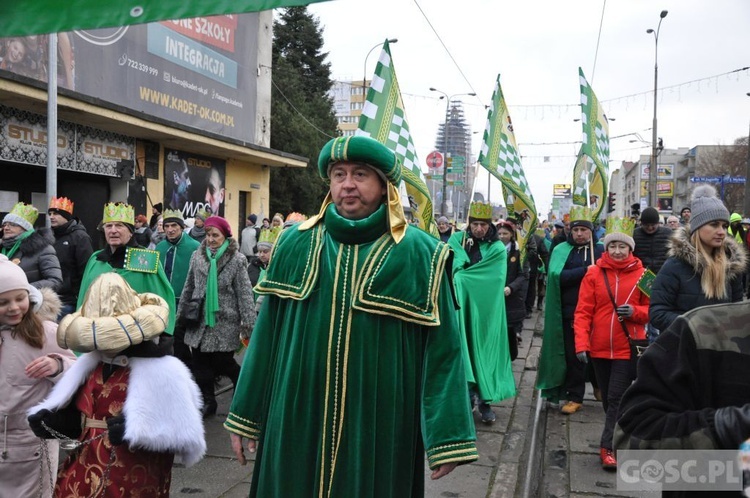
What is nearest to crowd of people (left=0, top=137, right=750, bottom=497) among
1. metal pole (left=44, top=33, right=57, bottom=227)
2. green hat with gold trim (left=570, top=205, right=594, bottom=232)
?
green hat with gold trim (left=570, top=205, right=594, bottom=232)

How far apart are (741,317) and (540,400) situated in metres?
6.04

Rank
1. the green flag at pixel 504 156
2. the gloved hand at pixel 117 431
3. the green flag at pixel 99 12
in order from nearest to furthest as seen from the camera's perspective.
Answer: the green flag at pixel 99 12 < the gloved hand at pixel 117 431 < the green flag at pixel 504 156

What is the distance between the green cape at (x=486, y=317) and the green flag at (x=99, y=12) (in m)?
5.71

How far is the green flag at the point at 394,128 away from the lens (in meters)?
6.41

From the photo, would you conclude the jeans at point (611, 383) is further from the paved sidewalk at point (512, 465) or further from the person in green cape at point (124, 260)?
the person in green cape at point (124, 260)

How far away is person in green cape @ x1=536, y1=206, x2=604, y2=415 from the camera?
22.9 feet

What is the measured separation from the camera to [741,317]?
1666 millimetres

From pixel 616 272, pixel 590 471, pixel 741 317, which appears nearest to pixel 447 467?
pixel 741 317

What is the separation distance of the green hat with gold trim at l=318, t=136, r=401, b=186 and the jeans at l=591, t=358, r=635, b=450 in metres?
3.15

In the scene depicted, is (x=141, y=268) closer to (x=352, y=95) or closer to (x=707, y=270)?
(x=707, y=270)

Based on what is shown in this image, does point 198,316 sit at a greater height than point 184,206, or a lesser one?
lesser

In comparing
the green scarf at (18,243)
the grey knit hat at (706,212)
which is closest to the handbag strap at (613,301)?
the grey knit hat at (706,212)

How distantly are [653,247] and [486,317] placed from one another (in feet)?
8.00

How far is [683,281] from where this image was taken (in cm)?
444
